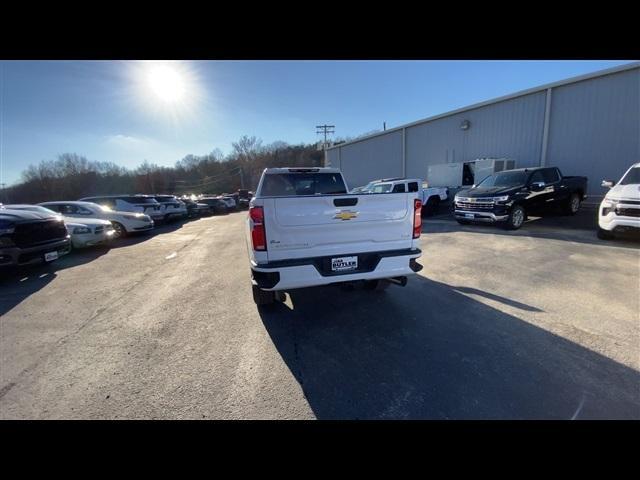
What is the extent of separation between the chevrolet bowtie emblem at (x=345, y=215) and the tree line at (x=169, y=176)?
55.2m

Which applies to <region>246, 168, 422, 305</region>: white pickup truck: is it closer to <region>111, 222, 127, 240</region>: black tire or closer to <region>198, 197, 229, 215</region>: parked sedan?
<region>111, 222, 127, 240</region>: black tire

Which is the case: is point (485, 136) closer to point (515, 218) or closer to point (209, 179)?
point (515, 218)

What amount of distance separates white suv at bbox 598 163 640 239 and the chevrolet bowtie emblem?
735cm

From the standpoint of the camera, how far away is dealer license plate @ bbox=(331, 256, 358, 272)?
3221 millimetres

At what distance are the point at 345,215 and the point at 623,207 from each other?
297 inches

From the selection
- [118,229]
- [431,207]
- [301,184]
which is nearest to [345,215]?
[301,184]

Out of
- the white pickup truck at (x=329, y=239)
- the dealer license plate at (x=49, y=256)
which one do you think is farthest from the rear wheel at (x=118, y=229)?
the white pickup truck at (x=329, y=239)

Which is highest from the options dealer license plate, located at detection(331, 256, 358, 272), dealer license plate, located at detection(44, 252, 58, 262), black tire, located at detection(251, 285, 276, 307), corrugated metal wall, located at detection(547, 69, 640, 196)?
corrugated metal wall, located at detection(547, 69, 640, 196)

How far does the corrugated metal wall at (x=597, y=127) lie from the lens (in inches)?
398

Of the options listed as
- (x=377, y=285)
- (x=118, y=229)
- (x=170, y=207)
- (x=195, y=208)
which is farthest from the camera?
(x=195, y=208)

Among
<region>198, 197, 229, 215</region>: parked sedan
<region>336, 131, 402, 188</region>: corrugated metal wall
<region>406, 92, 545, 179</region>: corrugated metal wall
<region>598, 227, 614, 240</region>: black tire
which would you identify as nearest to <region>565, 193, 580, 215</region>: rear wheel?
<region>406, 92, 545, 179</region>: corrugated metal wall

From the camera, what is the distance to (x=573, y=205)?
34.1 ft
